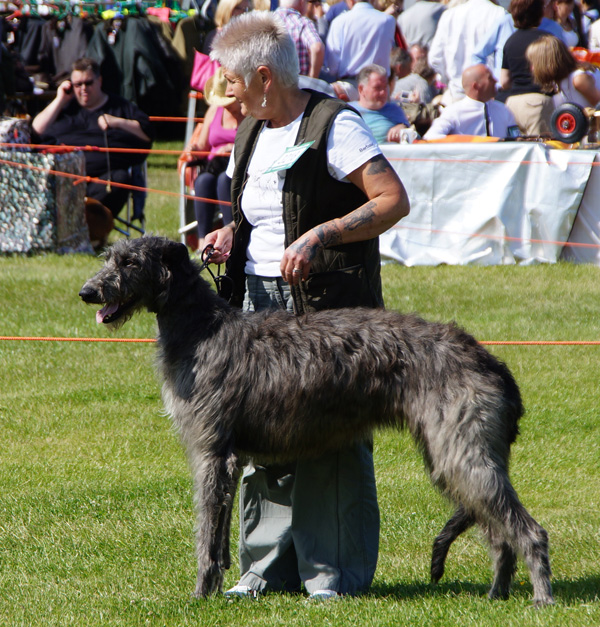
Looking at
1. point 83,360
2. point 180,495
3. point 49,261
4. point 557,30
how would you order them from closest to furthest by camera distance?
point 180,495 < point 83,360 < point 49,261 < point 557,30

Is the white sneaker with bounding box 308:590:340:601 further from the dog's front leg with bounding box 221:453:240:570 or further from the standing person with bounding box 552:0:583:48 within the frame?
the standing person with bounding box 552:0:583:48

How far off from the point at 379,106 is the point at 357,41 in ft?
5.47

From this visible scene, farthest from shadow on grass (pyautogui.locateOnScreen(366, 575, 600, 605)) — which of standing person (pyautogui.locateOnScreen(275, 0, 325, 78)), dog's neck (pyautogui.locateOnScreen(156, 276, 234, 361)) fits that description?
standing person (pyautogui.locateOnScreen(275, 0, 325, 78))

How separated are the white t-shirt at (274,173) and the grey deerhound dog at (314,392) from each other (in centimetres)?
32

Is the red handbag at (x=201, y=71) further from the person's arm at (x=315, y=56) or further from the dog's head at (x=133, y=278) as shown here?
the dog's head at (x=133, y=278)

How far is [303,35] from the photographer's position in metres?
11.0

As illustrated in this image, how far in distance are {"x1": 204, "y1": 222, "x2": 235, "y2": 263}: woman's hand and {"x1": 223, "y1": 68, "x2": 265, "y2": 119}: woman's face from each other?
589 mm

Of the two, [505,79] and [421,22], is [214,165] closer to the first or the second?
[505,79]

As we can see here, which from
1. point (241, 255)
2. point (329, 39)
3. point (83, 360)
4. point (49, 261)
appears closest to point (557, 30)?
point (329, 39)

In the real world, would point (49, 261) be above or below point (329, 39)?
below

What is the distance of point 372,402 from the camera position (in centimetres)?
368

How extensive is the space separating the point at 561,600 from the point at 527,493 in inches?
57.8

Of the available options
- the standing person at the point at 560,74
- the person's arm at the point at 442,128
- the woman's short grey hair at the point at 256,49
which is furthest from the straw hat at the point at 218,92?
the woman's short grey hair at the point at 256,49

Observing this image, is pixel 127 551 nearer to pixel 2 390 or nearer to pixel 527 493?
pixel 527 493
